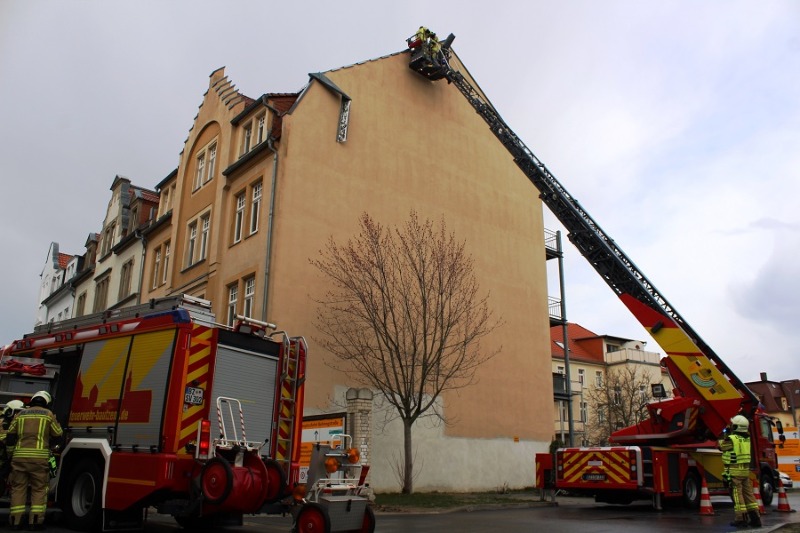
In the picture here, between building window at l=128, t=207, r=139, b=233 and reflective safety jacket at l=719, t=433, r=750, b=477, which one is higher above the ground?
building window at l=128, t=207, r=139, b=233

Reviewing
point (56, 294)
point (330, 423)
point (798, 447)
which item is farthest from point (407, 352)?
point (56, 294)

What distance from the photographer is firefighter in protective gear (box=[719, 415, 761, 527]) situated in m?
11.3

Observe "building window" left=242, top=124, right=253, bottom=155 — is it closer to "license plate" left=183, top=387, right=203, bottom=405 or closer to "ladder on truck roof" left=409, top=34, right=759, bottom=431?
"ladder on truck roof" left=409, top=34, right=759, bottom=431

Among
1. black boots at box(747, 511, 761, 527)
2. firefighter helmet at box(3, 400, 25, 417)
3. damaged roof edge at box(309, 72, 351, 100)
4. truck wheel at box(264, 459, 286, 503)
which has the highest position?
damaged roof edge at box(309, 72, 351, 100)

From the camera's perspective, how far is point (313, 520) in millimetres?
7184

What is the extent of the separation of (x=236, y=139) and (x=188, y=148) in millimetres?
4027

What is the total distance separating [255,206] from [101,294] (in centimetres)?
1613

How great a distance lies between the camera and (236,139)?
23.2m

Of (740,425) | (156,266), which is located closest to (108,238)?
(156,266)

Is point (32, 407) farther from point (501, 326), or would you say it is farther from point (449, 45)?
point (449, 45)

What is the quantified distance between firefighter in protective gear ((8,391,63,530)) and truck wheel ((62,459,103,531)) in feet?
1.05

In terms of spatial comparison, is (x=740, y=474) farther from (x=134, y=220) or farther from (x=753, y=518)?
(x=134, y=220)

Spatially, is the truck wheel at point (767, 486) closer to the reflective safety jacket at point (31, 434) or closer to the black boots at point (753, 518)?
the black boots at point (753, 518)

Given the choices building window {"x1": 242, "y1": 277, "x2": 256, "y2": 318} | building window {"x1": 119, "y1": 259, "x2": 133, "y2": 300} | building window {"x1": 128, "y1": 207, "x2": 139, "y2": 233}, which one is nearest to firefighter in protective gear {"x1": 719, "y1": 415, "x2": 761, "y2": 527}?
building window {"x1": 242, "y1": 277, "x2": 256, "y2": 318}
